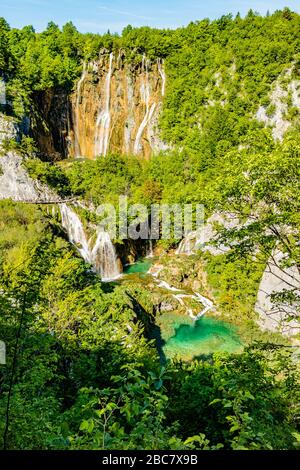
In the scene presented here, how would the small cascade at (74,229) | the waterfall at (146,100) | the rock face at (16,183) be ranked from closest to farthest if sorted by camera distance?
the small cascade at (74,229), the rock face at (16,183), the waterfall at (146,100)

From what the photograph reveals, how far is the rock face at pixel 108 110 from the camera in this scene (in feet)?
132

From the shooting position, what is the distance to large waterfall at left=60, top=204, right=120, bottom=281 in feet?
89.7

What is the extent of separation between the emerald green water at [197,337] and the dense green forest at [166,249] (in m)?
1.10

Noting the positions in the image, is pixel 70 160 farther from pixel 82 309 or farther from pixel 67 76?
pixel 82 309

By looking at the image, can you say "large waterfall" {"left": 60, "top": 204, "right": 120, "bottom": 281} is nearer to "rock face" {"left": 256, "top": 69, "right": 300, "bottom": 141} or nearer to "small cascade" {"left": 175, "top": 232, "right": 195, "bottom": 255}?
"small cascade" {"left": 175, "top": 232, "right": 195, "bottom": 255}

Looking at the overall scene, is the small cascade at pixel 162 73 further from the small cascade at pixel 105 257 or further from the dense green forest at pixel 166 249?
the small cascade at pixel 105 257

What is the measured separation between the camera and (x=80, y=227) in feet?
92.3

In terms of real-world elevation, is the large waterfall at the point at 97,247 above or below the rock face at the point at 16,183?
below

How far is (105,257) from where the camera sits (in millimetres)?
27672

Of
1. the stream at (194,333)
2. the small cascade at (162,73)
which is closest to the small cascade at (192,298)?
the stream at (194,333)

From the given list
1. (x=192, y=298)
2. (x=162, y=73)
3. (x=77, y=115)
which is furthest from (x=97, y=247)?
(x=162, y=73)

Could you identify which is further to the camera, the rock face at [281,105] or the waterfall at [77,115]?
the waterfall at [77,115]

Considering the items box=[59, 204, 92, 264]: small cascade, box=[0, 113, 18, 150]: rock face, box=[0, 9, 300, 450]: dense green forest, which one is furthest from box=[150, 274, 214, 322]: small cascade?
box=[0, 113, 18, 150]: rock face

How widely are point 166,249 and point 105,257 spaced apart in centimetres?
624
